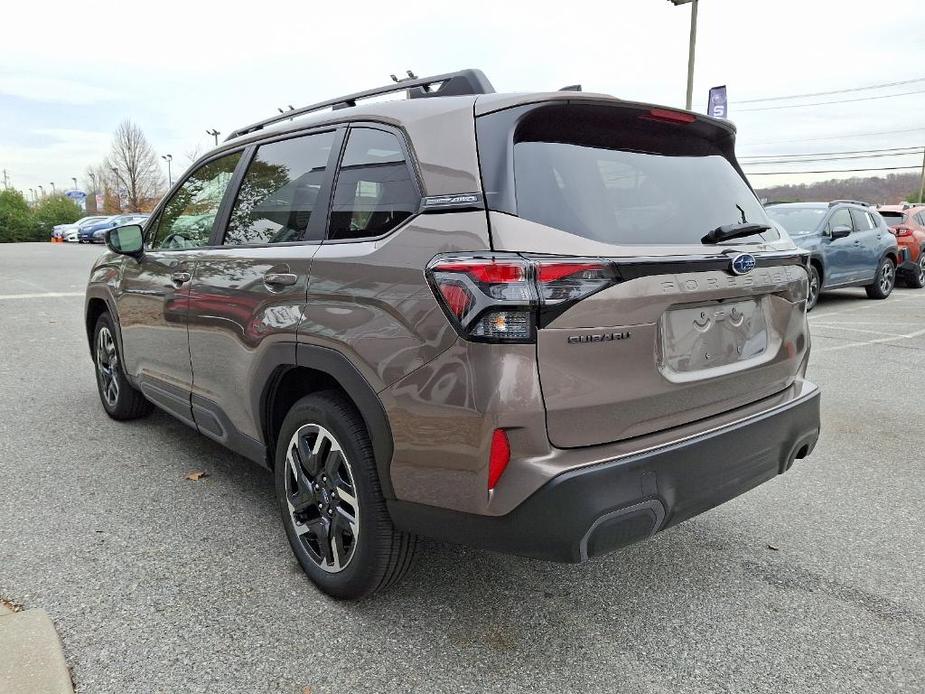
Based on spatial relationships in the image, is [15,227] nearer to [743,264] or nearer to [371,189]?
[371,189]

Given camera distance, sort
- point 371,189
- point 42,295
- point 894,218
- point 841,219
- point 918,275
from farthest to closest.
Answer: point 918,275 → point 894,218 → point 42,295 → point 841,219 → point 371,189

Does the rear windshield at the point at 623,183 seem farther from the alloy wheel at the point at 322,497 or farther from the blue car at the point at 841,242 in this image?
the blue car at the point at 841,242

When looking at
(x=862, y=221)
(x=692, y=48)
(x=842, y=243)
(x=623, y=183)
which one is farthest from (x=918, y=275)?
(x=623, y=183)

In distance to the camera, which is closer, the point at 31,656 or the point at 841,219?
the point at 31,656

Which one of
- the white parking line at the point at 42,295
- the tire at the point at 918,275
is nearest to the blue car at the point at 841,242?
the tire at the point at 918,275

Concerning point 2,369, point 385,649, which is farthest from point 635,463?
point 2,369

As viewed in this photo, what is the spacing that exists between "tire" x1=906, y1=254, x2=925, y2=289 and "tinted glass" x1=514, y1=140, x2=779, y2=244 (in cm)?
1493

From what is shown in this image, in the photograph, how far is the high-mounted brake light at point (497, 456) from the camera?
6.53ft

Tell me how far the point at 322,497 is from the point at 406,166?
123 cm

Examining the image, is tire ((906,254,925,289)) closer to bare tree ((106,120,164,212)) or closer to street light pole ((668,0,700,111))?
street light pole ((668,0,700,111))

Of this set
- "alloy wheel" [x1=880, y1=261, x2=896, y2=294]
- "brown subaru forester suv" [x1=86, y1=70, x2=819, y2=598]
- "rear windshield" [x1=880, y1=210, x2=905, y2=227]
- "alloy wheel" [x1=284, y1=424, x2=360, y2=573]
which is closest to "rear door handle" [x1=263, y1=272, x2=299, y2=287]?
"brown subaru forester suv" [x1=86, y1=70, x2=819, y2=598]

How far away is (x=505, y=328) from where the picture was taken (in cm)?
196

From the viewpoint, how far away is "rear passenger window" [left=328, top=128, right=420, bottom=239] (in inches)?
93.4

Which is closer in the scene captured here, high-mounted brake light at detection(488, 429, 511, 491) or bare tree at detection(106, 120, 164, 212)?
high-mounted brake light at detection(488, 429, 511, 491)
